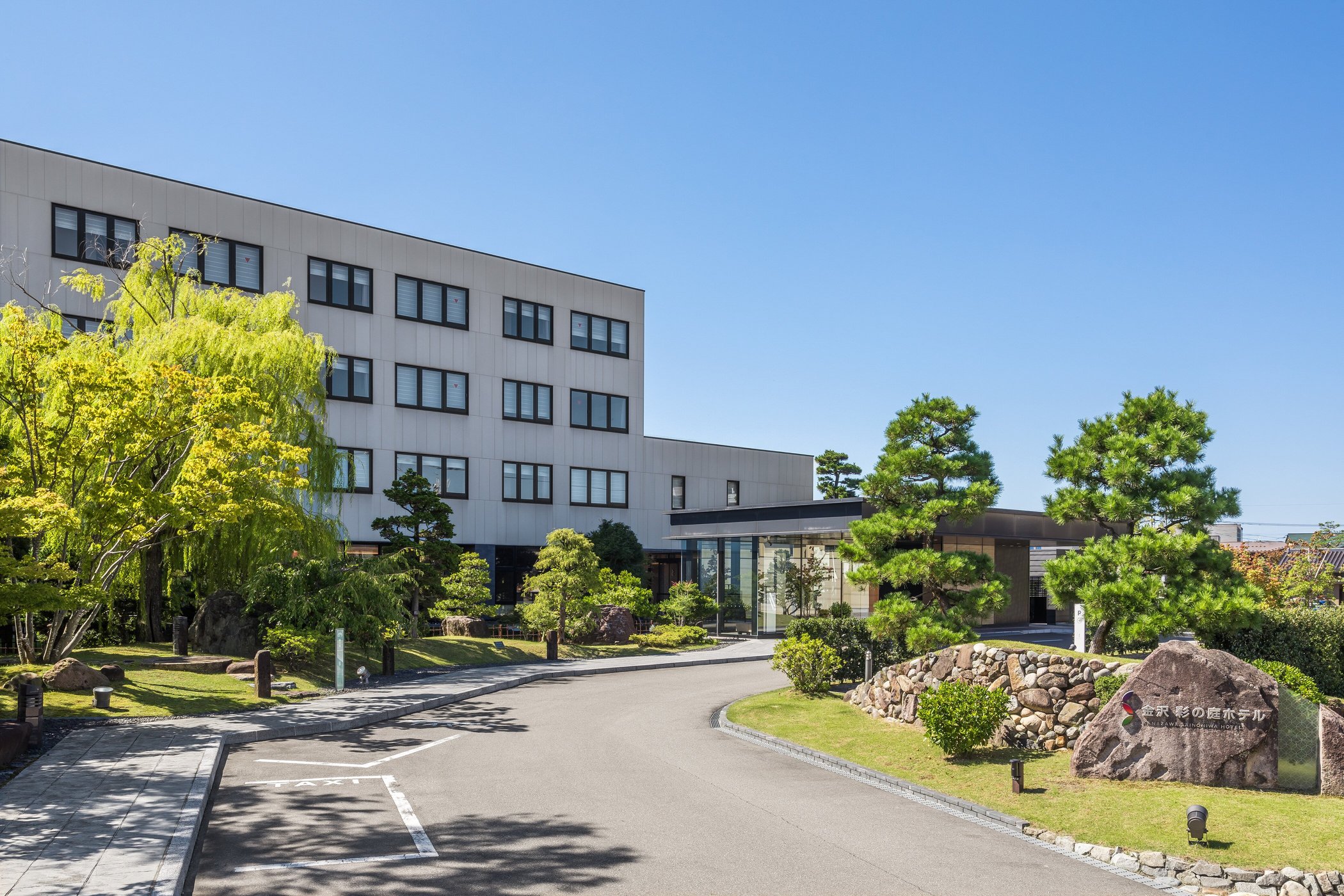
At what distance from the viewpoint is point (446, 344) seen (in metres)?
42.5

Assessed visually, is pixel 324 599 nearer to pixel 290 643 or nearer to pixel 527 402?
pixel 290 643

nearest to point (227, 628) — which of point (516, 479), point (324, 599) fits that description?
point (324, 599)

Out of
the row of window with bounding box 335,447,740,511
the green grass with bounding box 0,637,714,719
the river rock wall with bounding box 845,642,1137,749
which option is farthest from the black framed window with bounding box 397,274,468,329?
the river rock wall with bounding box 845,642,1137,749

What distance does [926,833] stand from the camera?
11906mm

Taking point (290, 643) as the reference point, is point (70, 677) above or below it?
below

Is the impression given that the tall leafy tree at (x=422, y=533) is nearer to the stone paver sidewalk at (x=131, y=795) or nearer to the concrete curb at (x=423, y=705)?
the concrete curb at (x=423, y=705)

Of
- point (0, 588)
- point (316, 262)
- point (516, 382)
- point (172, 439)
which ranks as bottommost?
point (0, 588)

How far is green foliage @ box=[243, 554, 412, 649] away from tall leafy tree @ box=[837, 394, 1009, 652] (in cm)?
1265

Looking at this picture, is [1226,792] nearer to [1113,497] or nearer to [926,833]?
[926,833]

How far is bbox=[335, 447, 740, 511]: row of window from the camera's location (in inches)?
1556

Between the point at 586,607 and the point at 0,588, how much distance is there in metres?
19.7

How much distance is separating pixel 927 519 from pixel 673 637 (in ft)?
58.4

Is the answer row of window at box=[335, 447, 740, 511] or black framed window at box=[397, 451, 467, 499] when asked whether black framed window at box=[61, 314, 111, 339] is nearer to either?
row of window at box=[335, 447, 740, 511]

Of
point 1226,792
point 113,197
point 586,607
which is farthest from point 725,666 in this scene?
point 113,197
